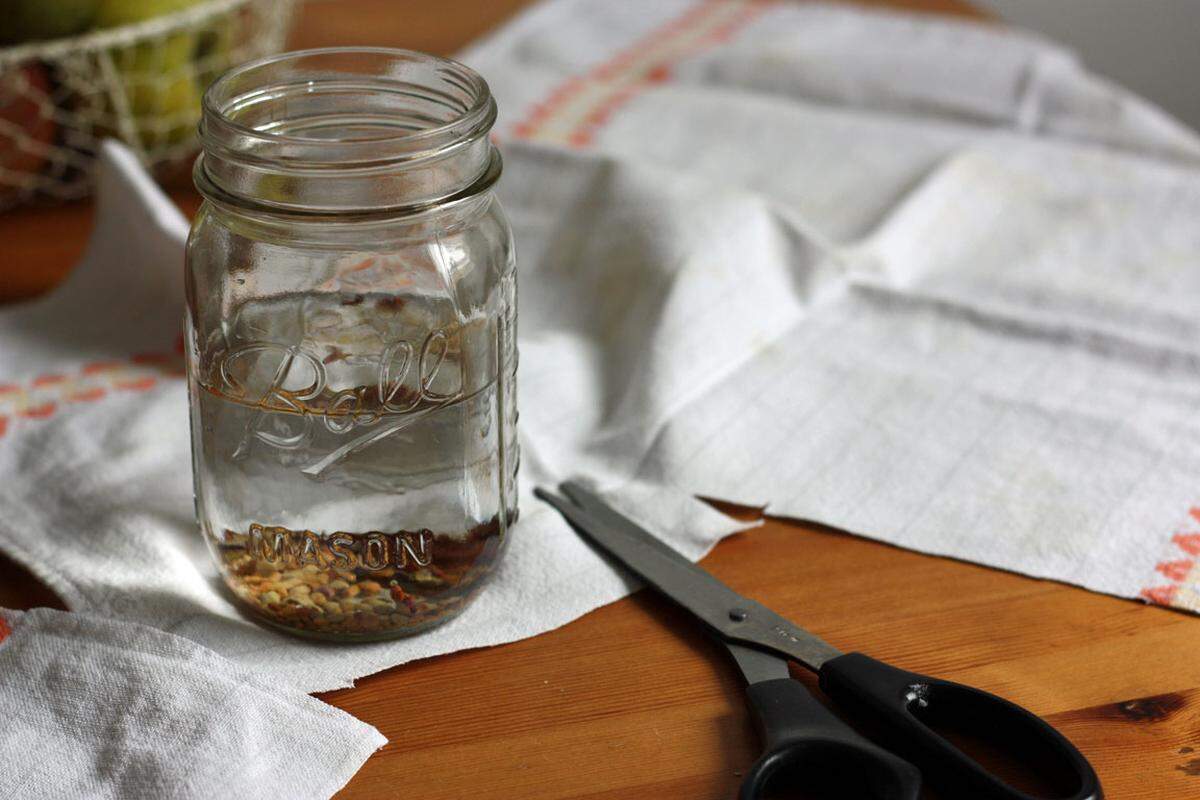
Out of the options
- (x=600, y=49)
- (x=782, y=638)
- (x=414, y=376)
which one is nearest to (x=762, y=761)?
(x=782, y=638)

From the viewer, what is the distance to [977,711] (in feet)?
1.45

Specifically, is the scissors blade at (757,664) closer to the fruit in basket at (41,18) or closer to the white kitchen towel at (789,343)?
the white kitchen towel at (789,343)

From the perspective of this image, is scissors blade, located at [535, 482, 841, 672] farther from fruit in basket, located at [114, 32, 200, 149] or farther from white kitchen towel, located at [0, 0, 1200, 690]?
fruit in basket, located at [114, 32, 200, 149]

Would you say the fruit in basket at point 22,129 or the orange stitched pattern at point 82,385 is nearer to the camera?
the orange stitched pattern at point 82,385

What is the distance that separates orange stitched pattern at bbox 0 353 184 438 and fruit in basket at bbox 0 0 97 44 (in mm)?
213

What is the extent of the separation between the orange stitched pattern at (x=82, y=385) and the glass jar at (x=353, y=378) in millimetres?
188

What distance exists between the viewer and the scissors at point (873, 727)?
41cm

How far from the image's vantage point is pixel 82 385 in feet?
2.22

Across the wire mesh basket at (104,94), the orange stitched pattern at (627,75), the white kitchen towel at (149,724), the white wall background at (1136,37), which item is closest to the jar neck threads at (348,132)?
the white kitchen towel at (149,724)

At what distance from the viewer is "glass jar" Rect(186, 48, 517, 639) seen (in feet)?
1.57

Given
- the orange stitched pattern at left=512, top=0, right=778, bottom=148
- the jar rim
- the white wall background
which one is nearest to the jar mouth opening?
the jar rim

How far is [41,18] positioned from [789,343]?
0.48 m

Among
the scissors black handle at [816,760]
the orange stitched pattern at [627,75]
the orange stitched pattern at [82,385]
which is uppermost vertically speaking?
the scissors black handle at [816,760]

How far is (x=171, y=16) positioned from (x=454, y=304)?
421 mm
